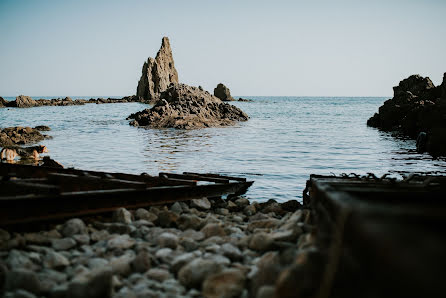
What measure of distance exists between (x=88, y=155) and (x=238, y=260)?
11.3 meters

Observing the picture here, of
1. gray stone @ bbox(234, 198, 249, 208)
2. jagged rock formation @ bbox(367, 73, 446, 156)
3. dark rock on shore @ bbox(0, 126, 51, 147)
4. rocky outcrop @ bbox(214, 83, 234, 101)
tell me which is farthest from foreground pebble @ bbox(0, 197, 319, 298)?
rocky outcrop @ bbox(214, 83, 234, 101)

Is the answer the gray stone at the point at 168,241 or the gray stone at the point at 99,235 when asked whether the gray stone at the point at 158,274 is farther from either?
the gray stone at the point at 99,235

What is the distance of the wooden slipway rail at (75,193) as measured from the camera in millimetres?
3861

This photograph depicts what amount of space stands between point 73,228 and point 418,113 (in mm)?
22244

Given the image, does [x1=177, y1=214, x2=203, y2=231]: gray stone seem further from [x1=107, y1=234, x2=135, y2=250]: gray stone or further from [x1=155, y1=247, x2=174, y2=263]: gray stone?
[x1=155, y1=247, x2=174, y2=263]: gray stone

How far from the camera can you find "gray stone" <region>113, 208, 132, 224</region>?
14.3ft

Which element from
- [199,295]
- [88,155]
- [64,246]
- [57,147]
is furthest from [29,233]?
[57,147]

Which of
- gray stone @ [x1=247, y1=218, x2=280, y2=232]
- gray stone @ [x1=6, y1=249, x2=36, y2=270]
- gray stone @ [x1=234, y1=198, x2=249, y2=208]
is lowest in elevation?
gray stone @ [x1=234, y1=198, x2=249, y2=208]

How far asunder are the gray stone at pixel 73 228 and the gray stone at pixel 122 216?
1.57ft

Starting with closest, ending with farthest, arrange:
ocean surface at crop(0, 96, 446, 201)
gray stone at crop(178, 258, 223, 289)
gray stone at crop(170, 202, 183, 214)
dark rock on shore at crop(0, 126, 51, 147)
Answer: gray stone at crop(178, 258, 223, 289), gray stone at crop(170, 202, 183, 214), ocean surface at crop(0, 96, 446, 201), dark rock on shore at crop(0, 126, 51, 147)

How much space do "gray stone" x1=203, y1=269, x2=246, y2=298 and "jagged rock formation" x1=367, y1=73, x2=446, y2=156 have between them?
482 centimetres

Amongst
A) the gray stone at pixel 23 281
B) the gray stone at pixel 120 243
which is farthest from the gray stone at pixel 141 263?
the gray stone at pixel 23 281

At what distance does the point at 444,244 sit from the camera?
1314 millimetres

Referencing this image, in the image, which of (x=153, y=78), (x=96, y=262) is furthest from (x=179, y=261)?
(x=153, y=78)
